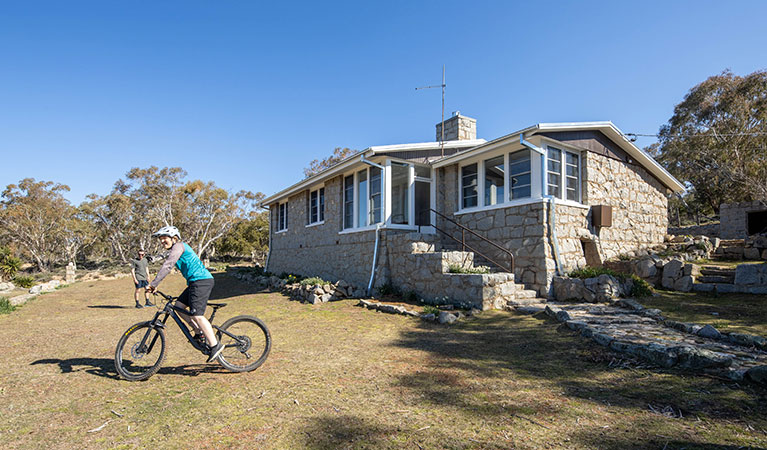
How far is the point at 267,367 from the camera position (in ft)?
16.7

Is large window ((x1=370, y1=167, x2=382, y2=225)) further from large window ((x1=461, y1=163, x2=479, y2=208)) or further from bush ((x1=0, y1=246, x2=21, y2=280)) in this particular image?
bush ((x1=0, y1=246, x2=21, y2=280))

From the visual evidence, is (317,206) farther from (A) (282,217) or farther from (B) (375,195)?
(A) (282,217)

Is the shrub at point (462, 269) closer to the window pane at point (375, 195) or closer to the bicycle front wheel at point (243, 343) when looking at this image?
the window pane at point (375, 195)

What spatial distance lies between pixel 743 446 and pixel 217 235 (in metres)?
32.8

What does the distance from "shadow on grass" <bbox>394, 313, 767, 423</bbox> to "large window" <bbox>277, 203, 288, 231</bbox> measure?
43.0 ft

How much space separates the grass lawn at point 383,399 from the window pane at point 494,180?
17.0ft

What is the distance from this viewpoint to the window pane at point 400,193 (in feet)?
41.1

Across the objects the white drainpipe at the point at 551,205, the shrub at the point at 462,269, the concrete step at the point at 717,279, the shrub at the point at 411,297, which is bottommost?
the shrub at the point at 411,297

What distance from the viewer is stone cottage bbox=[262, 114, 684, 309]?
9.84 meters

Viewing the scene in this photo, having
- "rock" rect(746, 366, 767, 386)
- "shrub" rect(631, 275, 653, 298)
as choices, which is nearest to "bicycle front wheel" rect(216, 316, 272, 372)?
"rock" rect(746, 366, 767, 386)

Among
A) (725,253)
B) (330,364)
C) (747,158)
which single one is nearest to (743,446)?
(330,364)

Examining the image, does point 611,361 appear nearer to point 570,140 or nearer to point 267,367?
point 267,367

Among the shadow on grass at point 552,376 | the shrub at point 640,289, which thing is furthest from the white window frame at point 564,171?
the shadow on grass at point 552,376

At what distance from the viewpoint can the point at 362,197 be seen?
13.1m
